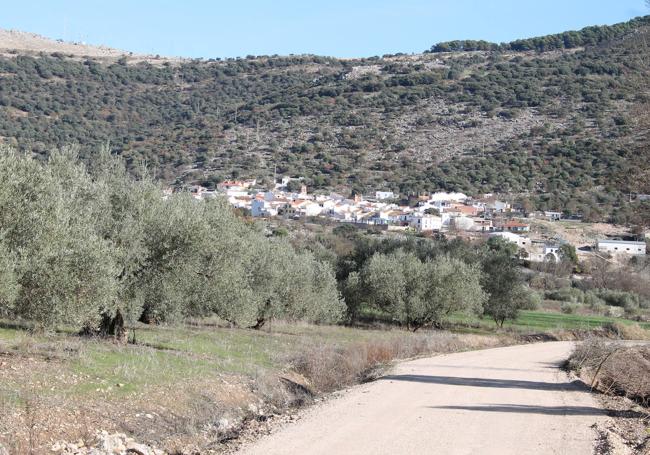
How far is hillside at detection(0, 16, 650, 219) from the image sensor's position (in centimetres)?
10000

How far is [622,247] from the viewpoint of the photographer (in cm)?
7994

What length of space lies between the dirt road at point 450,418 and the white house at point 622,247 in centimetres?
5806

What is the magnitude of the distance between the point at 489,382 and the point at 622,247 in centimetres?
6177

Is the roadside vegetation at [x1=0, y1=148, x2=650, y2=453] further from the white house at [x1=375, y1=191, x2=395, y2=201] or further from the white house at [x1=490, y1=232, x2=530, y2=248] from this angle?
the white house at [x1=375, y1=191, x2=395, y2=201]

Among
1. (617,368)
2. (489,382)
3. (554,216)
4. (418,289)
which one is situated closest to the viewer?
(617,368)

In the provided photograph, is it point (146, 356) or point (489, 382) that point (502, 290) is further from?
point (146, 356)

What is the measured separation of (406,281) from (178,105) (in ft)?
315

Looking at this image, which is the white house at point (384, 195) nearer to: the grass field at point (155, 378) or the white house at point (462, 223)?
the white house at point (462, 223)

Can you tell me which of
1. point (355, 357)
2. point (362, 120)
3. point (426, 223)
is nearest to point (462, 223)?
point (426, 223)

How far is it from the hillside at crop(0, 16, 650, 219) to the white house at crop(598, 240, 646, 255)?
13.1 ft

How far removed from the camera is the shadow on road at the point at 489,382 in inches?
896

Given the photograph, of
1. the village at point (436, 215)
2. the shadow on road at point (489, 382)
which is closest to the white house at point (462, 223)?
the village at point (436, 215)

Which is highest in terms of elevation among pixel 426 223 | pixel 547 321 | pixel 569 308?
pixel 426 223

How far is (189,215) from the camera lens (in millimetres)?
22688
